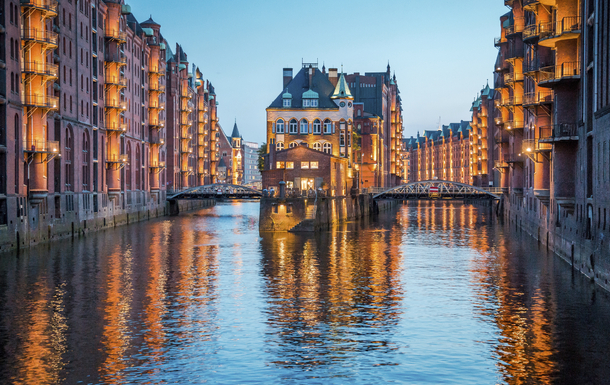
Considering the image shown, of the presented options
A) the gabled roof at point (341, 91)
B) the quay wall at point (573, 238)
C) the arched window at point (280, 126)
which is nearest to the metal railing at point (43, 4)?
the quay wall at point (573, 238)

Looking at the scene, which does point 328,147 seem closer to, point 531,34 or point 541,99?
point 531,34

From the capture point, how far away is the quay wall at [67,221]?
5866 centimetres

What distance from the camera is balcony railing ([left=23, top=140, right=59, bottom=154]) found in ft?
202

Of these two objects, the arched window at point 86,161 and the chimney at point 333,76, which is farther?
the chimney at point 333,76

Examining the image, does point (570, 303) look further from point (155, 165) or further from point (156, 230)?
point (155, 165)

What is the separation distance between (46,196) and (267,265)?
23.0m

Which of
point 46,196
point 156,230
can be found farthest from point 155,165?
point 46,196

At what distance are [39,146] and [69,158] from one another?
13253 mm

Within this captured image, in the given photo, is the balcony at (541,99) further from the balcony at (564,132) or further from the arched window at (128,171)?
the arched window at (128,171)

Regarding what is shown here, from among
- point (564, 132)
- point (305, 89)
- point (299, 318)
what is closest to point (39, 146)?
point (299, 318)

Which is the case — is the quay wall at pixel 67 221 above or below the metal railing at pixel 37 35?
below

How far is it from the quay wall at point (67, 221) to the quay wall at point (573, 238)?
38555mm

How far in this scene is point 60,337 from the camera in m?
30.5

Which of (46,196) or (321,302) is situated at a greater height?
(46,196)
